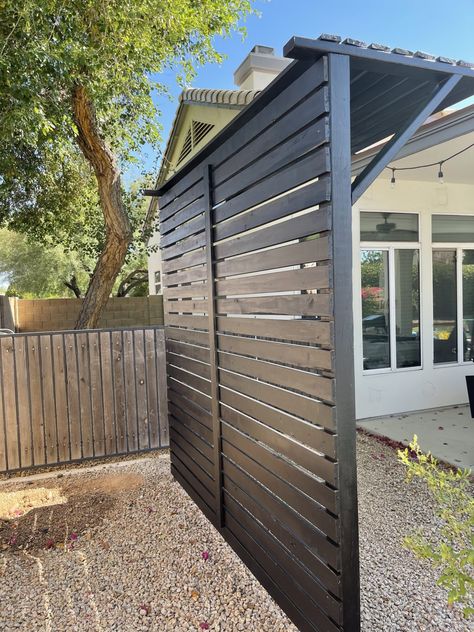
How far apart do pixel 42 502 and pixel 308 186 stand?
3197 millimetres

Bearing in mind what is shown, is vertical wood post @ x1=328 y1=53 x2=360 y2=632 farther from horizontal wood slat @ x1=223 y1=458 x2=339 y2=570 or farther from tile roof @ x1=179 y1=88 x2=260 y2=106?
tile roof @ x1=179 y1=88 x2=260 y2=106

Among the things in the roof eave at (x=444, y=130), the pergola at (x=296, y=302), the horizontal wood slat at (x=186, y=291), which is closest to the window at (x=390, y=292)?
the roof eave at (x=444, y=130)

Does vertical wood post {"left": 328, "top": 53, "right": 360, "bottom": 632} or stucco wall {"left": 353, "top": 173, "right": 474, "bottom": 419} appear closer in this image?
vertical wood post {"left": 328, "top": 53, "right": 360, "bottom": 632}

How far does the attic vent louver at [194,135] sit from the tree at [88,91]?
552mm

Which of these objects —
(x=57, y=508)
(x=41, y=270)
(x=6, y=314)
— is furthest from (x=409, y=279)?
(x=41, y=270)

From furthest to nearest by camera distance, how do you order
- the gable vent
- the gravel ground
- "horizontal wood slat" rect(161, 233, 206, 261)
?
the gable vent < "horizontal wood slat" rect(161, 233, 206, 261) < the gravel ground

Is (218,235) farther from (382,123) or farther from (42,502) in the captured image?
(42,502)

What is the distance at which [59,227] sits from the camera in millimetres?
8539

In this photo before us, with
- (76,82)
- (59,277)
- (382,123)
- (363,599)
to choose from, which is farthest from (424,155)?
(59,277)

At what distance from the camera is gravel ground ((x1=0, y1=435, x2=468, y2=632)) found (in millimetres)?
2111

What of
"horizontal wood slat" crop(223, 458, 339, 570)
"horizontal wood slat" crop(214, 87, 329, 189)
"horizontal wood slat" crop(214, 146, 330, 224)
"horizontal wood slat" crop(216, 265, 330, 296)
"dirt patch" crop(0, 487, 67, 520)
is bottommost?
"dirt patch" crop(0, 487, 67, 520)

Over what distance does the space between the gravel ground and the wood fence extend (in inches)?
19.1

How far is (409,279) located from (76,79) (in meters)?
4.71

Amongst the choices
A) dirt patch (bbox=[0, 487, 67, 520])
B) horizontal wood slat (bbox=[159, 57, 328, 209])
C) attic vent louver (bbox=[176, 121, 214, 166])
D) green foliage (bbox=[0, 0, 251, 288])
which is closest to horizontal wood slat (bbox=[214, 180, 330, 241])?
horizontal wood slat (bbox=[159, 57, 328, 209])
